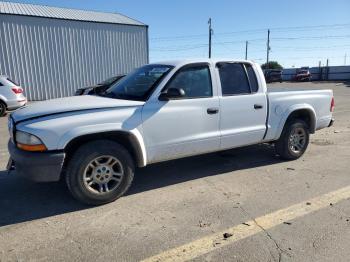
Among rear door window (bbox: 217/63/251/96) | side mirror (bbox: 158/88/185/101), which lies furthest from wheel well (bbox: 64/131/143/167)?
rear door window (bbox: 217/63/251/96)

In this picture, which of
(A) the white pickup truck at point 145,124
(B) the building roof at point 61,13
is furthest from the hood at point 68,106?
(B) the building roof at point 61,13

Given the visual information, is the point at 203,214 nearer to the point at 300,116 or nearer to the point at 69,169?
the point at 69,169

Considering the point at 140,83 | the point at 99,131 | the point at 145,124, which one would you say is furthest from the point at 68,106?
the point at 140,83

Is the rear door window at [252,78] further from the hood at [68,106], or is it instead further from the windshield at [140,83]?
the hood at [68,106]

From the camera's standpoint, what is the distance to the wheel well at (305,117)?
21.5ft

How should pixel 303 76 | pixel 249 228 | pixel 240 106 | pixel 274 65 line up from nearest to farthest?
pixel 249 228
pixel 240 106
pixel 303 76
pixel 274 65

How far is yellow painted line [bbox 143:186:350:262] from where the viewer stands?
11.1 feet

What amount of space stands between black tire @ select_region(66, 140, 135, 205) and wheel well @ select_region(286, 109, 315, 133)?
328 centimetres

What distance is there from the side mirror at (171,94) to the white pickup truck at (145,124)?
0.04ft

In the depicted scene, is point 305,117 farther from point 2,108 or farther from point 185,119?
point 2,108

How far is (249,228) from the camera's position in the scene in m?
3.89

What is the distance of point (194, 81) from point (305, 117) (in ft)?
8.75

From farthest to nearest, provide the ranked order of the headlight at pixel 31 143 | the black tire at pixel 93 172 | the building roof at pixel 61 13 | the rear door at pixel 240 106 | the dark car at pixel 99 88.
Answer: the building roof at pixel 61 13
the dark car at pixel 99 88
the rear door at pixel 240 106
the black tire at pixel 93 172
the headlight at pixel 31 143

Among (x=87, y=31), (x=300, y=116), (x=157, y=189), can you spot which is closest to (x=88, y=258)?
(x=157, y=189)
